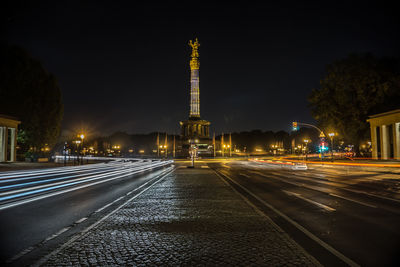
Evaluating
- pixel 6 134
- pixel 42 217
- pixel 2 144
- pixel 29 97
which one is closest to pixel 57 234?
pixel 42 217

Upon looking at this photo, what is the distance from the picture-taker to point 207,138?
9931 cm

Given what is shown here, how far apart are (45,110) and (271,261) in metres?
50.0

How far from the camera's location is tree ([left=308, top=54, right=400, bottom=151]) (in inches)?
1721

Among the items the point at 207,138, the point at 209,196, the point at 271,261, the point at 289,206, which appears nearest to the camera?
the point at 271,261

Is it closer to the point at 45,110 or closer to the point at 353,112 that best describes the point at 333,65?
the point at 353,112

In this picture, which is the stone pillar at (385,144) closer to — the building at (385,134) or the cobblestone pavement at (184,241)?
the building at (385,134)

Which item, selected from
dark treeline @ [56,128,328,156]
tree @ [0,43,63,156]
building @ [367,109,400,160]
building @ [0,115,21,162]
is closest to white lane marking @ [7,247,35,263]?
building @ [0,115,21,162]

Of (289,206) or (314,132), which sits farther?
(314,132)

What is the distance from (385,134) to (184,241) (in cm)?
4533

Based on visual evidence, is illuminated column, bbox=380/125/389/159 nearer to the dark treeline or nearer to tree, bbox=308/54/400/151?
tree, bbox=308/54/400/151

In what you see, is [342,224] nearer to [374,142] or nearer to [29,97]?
[374,142]

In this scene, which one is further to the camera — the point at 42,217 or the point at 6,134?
the point at 6,134

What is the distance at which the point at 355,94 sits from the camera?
4681 cm

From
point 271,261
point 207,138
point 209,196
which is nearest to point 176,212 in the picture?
point 209,196
